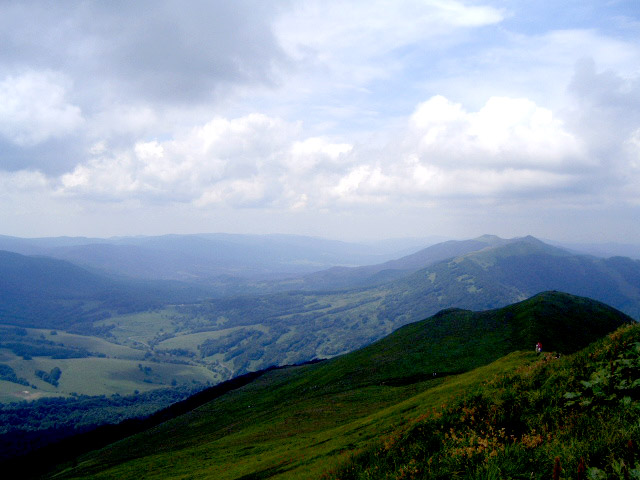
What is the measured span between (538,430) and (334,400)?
75196 mm

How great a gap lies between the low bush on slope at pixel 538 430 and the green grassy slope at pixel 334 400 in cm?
1431

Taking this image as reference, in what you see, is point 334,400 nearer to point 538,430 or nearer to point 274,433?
point 274,433

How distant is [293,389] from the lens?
434 ft

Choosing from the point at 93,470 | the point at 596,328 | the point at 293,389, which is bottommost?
the point at 93,470

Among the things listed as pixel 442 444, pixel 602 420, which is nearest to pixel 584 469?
pixel 602 420

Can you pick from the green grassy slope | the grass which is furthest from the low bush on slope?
the green grassy slope

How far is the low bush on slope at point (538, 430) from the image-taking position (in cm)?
1302

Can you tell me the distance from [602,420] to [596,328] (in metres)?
149

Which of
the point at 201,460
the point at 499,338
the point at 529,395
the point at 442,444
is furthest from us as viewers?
the point at 499,338

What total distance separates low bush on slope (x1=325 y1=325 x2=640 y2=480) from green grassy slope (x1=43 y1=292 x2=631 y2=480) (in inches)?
563

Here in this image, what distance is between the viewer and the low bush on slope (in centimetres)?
1302

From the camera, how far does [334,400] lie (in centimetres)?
8619

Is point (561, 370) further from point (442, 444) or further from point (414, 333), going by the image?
point (414, 333)

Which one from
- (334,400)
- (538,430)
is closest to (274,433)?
(334,400)
